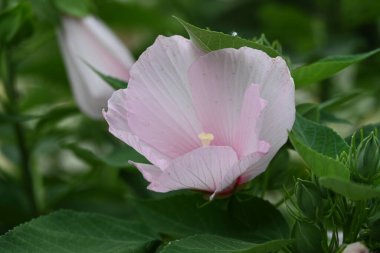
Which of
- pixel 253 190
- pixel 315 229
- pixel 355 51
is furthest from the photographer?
pixel 355 51

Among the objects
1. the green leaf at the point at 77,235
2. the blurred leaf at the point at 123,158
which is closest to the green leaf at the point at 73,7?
the blurred leaf at the point at 123,158

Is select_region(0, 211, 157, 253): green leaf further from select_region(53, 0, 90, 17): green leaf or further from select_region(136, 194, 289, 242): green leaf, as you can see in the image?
select_region(53, 0, 90, 17): green leaf

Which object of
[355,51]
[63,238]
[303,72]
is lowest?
[355,51]

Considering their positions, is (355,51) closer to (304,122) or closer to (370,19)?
(370,19)

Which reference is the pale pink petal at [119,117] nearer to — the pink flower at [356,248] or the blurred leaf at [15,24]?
the pink flower at [356,248]

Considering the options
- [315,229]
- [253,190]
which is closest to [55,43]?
[253,190]

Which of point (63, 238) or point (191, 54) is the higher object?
point (191, 54)

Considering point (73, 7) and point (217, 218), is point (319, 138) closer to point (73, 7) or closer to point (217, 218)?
point (217, 218)
